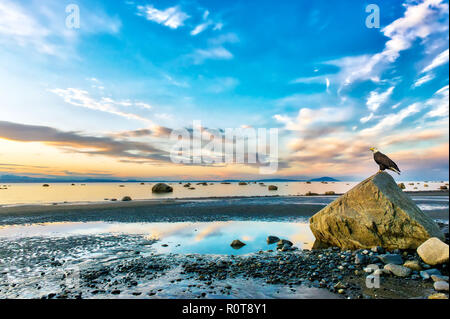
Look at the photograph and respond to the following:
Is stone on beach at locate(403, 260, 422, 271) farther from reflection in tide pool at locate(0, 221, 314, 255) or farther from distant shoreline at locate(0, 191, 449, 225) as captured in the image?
distant shoreline at locate(0, 191, 449, 225)

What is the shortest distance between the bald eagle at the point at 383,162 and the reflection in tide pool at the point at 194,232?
19.4 ft

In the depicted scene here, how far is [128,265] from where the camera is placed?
9.89m

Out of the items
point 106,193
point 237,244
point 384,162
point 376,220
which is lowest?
point 106,193

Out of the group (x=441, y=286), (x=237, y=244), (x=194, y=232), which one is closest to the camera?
(x=441, y=286)

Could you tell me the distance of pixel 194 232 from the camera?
17141mm

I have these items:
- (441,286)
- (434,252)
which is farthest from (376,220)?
(441,286)

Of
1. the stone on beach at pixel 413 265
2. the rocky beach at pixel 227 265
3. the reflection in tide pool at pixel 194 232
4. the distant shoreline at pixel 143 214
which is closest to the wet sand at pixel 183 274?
the rocky beach at pixel 227 265

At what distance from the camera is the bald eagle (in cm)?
1340

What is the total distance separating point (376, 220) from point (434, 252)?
2498mm

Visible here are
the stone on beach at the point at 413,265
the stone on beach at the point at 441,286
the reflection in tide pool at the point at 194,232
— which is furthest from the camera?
the reflection in tide pool at the point at 194,232

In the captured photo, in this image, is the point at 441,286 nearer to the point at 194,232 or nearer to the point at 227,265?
the point at 227,265

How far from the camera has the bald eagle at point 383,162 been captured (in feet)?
43.9

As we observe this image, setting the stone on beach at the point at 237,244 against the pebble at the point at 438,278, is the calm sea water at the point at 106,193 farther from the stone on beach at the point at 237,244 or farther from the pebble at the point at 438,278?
the pebble at the point at 438,278
